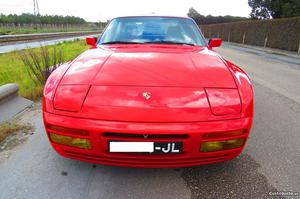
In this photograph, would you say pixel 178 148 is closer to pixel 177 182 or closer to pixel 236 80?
pixel 177 182

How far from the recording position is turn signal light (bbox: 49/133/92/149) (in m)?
2.04

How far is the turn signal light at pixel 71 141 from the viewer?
2.04 meters

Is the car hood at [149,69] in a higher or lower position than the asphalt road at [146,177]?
higher

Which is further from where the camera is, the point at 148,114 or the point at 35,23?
the point at 35,23

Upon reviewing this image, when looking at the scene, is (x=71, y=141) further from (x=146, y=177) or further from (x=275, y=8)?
(x=275, y=8)

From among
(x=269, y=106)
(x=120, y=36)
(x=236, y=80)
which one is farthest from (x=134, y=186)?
(x=269, y=106)

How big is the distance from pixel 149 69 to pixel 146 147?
739 millimetres

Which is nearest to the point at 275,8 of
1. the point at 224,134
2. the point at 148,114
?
the point at 224,134

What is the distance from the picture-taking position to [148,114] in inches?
78.4

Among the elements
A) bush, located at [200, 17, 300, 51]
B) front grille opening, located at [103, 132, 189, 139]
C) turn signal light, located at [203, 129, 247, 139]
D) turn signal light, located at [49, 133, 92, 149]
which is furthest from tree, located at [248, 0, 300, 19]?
turn signal light, located at [49, 133, 92, 149]

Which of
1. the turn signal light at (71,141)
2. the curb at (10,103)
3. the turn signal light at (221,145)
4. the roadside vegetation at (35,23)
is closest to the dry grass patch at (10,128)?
the curb at (10,103)

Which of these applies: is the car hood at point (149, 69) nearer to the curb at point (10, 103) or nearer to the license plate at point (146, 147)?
the license plate at point (146, 147)

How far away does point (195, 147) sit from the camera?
6.63 feet

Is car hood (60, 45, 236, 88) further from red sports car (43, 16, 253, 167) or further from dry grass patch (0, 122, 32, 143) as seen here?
dry grass patch (0, 122, 32, 143)
